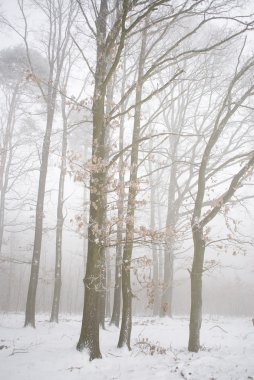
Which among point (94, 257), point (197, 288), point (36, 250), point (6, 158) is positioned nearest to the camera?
point (94, 257)

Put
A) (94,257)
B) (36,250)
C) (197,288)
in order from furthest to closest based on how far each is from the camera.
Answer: (36,250) < (197,288) < (94,257)

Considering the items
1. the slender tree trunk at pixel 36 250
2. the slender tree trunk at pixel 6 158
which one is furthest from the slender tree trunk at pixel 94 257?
the slender tree trunk at pixel 6 158

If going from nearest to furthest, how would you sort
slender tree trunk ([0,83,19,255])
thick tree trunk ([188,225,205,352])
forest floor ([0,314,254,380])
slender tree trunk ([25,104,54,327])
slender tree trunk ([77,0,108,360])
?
forest floor ([0,314,254,380]), slender tree trunk ([77,0,108,360]), thick tree trunk ([188,225,205,352]), slender tree trunk ([25,104,54,327]), slender tree trunk ([0,83,19,255])

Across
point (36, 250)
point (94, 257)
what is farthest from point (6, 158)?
point (94, 257)

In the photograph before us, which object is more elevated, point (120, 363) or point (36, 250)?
point (36, 250)

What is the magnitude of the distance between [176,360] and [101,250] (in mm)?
2851

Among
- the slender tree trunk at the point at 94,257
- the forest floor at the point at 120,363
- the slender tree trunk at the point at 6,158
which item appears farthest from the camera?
the slender tree trunk at the point at 6,158

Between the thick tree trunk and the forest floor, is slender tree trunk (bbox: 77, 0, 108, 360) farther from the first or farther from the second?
the thick tree trunk

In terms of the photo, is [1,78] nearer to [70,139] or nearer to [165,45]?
[70,139]

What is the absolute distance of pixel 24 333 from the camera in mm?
8898

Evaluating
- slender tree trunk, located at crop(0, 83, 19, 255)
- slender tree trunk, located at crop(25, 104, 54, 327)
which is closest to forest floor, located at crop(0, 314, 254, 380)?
slender tree trunk, located at crop(25, 104, 54, 327)

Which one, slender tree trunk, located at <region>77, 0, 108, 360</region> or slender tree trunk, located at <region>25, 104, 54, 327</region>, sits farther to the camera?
slender tree trunk, located at <region>25, 104, 54, 327</region>

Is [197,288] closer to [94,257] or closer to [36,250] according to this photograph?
[94,257]

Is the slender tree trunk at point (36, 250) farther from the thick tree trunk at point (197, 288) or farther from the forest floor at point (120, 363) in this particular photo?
the thick tree trunk at point (197, 288)
